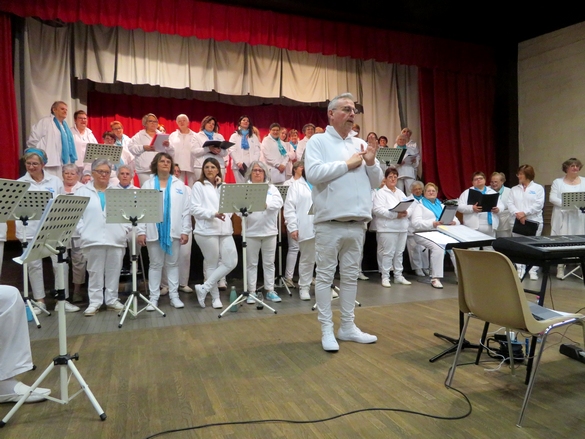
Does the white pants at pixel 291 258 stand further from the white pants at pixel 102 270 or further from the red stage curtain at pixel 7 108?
the red stage curtain at pixel 7 108

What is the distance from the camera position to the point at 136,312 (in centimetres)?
400

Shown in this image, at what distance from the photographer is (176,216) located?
14.7 ft

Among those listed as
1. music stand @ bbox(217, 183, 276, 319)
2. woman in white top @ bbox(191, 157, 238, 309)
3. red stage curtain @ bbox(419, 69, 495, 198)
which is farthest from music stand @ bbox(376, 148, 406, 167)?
red stage curtain @ bbox(419, 69, 495, 198)

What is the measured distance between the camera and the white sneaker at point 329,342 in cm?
297

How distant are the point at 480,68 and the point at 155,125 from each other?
6.47 meters

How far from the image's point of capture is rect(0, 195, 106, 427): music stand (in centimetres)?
200

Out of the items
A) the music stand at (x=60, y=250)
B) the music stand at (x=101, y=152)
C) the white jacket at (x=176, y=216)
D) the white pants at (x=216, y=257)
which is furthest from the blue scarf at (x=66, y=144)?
the music stand at (x=60, y=250)

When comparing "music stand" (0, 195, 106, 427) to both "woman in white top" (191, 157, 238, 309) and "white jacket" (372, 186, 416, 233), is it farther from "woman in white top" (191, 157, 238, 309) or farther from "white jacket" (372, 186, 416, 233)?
"white jacket" (372, 186, 416, 233)

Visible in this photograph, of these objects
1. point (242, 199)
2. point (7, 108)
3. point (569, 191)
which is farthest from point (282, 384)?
point (7, 108)

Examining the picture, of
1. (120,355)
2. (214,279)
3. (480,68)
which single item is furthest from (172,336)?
(480,68)

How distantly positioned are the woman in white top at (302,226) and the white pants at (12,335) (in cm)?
282

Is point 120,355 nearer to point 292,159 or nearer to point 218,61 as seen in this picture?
point 292,159

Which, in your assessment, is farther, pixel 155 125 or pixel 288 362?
pixel 155 125

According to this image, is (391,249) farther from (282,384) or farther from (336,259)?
(282,384)
